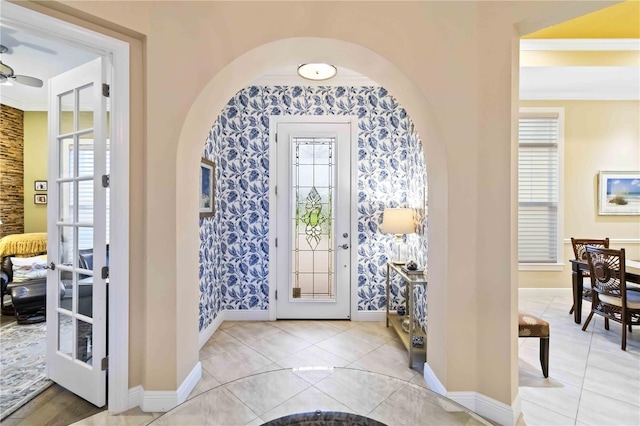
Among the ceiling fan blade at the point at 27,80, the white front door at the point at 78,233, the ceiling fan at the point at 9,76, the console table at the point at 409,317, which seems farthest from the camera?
the ceiling fan blade at the point at 27,80

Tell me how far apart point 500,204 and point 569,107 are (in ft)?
13.4

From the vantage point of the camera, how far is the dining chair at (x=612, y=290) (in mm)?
2688

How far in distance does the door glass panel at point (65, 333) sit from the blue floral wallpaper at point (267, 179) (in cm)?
142

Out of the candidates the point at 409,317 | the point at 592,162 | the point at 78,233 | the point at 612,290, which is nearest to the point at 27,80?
the point at 78,233

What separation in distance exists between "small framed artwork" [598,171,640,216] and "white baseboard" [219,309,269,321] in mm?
5243

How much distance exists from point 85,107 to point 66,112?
0.24 meters

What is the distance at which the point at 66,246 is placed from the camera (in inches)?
81.6

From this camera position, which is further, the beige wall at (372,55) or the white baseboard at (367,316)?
the white baseboard at (367,316)

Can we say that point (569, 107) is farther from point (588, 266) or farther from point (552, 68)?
point (588, 266)

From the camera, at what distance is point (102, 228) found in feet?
6.21

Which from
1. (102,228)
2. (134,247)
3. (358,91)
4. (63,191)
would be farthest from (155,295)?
(358,91)

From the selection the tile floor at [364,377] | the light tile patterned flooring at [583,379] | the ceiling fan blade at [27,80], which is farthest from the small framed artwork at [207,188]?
the light tile patterned flooring at [583,379]

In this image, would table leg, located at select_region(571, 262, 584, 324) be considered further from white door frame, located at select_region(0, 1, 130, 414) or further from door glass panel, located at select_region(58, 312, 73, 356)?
door glass panel, located at select_region(58, 312, 73, 356)

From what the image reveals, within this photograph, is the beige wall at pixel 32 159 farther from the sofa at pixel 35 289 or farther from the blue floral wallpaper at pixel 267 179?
the blue floral wallpaper at pixel 267 179
